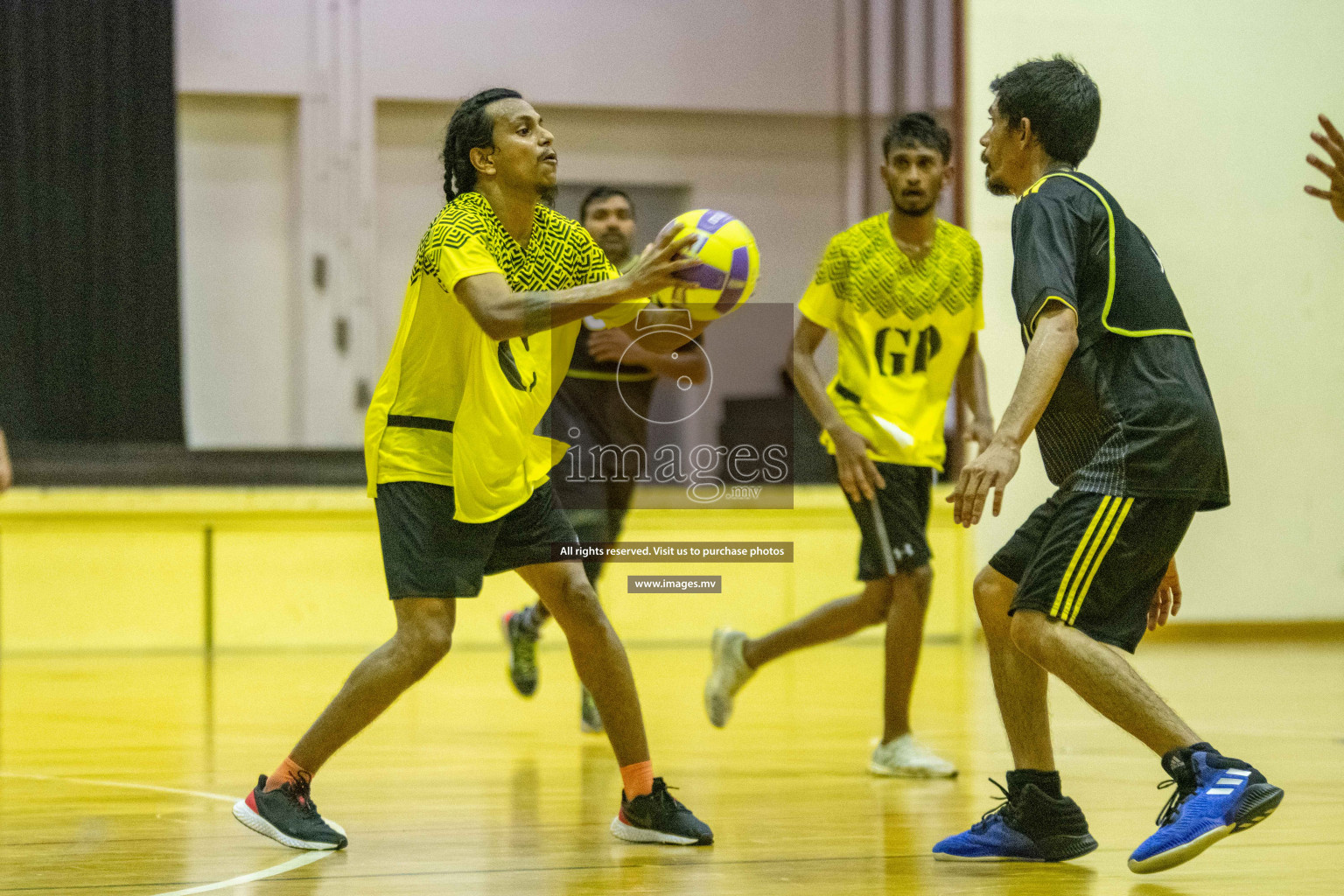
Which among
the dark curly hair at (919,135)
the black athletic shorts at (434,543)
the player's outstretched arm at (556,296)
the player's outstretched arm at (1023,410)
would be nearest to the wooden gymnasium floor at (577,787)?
the black athletic shorts at (434,543)

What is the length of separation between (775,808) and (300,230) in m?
6.56

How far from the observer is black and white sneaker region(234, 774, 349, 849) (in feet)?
10.2

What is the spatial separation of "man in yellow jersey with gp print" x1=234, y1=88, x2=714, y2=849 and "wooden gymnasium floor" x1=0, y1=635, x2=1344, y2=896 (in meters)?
0.16

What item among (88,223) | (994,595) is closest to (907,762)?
(994,595)

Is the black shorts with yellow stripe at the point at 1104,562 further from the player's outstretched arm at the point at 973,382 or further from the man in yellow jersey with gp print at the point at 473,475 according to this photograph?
the player's outstretched arm at the point at 973,382

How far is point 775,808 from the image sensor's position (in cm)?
360

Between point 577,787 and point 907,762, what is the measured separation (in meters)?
0.90

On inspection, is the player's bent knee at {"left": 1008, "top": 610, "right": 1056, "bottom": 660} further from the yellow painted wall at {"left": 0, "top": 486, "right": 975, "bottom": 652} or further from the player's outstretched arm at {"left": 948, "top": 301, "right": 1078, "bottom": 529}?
the yellow painted wall at {"left": 0, "top": 486, "right": 975, "bottom": 652}

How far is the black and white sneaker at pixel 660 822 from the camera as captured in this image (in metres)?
3.17

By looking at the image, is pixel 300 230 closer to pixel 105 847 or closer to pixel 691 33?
pixel 691 33

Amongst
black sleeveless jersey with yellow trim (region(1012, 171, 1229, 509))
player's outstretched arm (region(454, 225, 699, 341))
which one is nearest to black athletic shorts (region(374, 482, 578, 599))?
player's outstretched arm (region(454, 225, 699, 341))

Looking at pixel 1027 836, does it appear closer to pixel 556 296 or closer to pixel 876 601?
pixel 876 601

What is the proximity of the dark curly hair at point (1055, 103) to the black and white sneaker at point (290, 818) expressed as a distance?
2.01 m

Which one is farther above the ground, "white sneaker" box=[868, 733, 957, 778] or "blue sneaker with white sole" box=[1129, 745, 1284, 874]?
"blue sneaker with white sole" box=[1129, 745, 1284, 874]
